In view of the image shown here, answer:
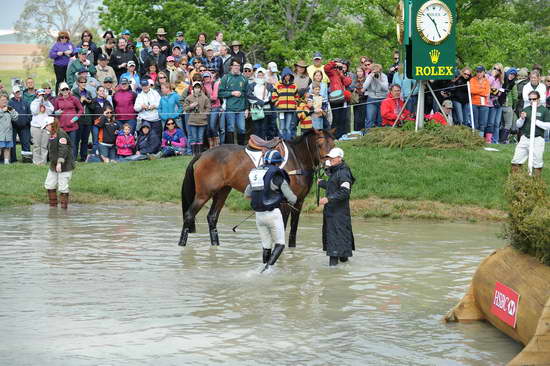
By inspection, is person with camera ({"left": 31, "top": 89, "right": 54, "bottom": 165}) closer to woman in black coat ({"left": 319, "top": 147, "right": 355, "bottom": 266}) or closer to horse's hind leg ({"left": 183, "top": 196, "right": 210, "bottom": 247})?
horse's hind leg ({"left": 183, "top": 196, "right": 210, "bottom": 247})

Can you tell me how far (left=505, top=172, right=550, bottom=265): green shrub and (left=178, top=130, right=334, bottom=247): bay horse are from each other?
577 centimetres

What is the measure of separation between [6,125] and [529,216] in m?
17.7

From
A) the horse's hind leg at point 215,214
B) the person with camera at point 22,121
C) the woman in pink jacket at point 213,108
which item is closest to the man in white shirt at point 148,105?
the woman in pink jacket at point 213,108

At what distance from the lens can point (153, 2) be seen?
144 ft

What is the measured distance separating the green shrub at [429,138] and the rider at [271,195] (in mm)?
9386

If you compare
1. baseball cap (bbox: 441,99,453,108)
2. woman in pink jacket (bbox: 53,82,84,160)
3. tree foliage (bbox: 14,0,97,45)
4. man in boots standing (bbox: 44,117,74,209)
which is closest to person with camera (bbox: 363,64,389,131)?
baseball cap (bbox: 441,99,453,108)

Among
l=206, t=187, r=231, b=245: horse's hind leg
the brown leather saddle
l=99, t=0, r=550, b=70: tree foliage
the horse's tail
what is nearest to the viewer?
the brown leather saddle

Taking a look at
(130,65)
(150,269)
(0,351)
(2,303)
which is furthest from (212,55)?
(0,351)

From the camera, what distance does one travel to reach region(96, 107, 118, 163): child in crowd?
989 inches

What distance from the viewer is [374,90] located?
81.9ft

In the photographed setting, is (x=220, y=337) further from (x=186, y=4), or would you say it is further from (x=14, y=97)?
(x=186, y=4)

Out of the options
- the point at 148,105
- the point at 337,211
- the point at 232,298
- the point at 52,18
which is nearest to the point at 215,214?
the point at 337,211

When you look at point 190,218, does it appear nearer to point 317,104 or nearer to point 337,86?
point 317,104

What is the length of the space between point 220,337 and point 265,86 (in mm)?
14744
